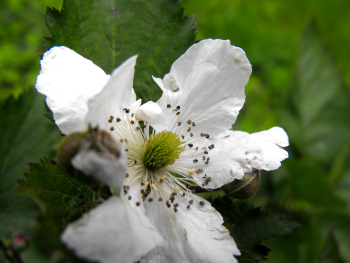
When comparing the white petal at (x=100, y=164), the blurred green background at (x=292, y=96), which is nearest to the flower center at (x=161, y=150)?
the white petal at (x=100, y=164)

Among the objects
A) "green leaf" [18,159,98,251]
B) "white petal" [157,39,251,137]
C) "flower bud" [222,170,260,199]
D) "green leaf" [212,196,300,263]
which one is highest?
"white petal" [157,39,251,137]

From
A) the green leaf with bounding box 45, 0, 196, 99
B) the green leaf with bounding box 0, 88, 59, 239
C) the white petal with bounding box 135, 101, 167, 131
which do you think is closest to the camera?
the white petal with bounding box 135, 101, 167, 131

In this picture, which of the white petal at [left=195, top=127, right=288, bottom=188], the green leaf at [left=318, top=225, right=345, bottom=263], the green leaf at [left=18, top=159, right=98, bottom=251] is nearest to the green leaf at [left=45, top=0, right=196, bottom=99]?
the white petal at [left=195, top=127, right=288, bottom=188]

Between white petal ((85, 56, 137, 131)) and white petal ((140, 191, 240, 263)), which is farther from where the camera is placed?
white petal ((140, 191, 240, 263))

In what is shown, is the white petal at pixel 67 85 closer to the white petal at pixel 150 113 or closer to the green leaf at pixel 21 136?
the white petal at pixel 150 113

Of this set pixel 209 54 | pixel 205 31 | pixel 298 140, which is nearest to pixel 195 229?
pixel 209 54

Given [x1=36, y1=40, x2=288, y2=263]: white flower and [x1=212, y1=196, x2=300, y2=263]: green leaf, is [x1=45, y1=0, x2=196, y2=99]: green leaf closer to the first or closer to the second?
[x1=36, y1=40, x2=288, y2=263]: white flower

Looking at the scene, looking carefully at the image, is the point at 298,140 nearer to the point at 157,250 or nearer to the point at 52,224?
the point at 157,250
